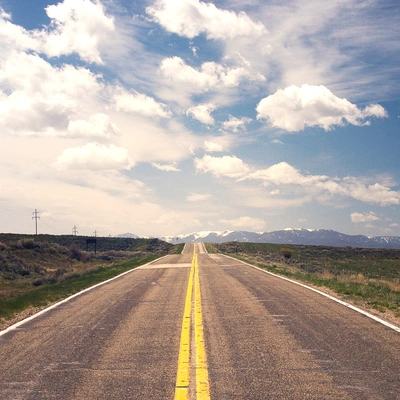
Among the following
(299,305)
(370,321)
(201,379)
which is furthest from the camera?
(299,305)

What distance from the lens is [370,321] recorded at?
31.1ft

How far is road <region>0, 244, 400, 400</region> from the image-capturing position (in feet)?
17.6

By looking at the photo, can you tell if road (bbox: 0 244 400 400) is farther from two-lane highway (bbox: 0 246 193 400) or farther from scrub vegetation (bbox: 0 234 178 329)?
scrub vegetation (bbox: 0 234 178 329)

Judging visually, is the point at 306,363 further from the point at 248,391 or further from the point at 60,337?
the point at 60,337

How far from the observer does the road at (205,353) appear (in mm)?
5379

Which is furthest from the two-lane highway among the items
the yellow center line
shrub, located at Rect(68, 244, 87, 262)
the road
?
shrub, located at Rect(68, 244, 87, 262)

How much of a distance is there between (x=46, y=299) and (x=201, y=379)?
1068 centimetres

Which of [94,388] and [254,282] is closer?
[94,388]

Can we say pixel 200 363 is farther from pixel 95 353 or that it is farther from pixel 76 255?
pixel 76 255

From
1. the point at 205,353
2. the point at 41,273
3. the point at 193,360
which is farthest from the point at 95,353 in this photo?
the point at 41,273

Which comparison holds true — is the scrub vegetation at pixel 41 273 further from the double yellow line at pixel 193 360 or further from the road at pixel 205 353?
the double yellow line at pixel 193 360

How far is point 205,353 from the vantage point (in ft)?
22.8

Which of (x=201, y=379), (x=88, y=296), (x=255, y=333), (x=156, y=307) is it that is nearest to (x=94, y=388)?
(x=201, y=379)

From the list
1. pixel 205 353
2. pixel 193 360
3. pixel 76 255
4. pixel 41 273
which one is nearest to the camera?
pixel 193 360
